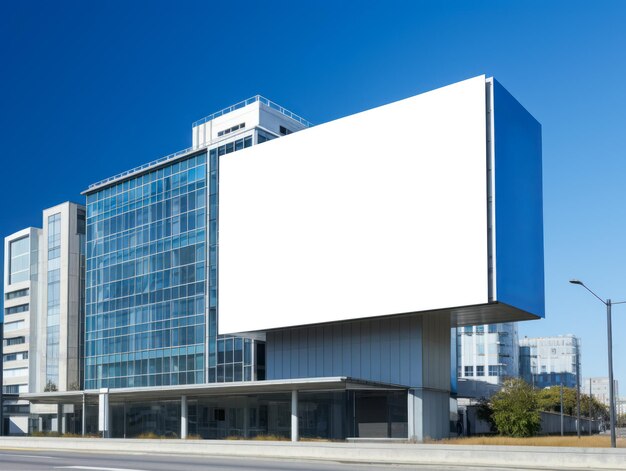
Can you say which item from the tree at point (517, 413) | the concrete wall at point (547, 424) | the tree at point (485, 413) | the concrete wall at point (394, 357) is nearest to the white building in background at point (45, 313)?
→ the concrete wall at point (394, 357)

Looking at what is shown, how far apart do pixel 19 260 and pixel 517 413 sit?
245 ft

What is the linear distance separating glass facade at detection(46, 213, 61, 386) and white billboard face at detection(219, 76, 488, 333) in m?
40.2

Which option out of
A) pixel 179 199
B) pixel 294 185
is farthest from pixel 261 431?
pixel 179 199

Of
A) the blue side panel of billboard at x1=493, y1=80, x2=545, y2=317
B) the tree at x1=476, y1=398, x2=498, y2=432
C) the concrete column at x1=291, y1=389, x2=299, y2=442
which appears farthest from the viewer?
the tree at x1=476, y1=398, x2=498, y2=432

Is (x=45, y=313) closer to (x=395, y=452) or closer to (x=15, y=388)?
(x=15, y=388)

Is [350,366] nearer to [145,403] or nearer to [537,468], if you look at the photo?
[145,403]

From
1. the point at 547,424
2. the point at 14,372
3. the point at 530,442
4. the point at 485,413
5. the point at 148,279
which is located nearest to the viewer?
the point at 530,442

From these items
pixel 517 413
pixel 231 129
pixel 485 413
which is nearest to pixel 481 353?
pixel 231 129

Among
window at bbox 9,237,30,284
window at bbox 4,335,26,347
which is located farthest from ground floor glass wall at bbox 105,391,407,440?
window at bbox 9,237,30,284

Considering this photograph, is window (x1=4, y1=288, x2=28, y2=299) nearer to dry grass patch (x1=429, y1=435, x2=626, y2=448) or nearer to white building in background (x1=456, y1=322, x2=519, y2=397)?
dry grass patch (x1=429, y1=435, x2=626, y2=448)

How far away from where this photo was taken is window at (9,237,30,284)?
367 ft

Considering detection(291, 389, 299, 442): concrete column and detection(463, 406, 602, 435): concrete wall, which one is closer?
detection(291, 389, 299, 442): concrete column

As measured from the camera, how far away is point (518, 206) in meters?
58.5

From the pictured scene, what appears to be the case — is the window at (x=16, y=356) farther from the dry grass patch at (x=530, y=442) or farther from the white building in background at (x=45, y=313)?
the dry grass patch at (x=530, y=442)
